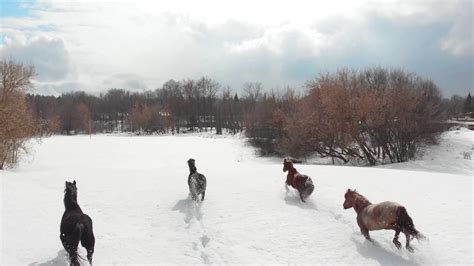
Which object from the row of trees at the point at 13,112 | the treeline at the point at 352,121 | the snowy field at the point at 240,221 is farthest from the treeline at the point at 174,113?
the snowy field at the point at 240,221

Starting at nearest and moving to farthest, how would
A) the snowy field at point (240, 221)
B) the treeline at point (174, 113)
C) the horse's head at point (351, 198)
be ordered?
the snowy field at point (240, 221) < the horse's head at point (351, 198) < the treeline at point (174, 113)

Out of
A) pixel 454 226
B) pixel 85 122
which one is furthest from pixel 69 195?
pixel 85 122

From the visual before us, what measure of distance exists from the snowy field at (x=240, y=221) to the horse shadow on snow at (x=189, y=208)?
3 cm

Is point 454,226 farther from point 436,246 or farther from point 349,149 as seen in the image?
point 349,149

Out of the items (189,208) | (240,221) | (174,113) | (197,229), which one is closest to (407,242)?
(240,221)

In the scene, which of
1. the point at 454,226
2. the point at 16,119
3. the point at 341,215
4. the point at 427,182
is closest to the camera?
the point at 454,226

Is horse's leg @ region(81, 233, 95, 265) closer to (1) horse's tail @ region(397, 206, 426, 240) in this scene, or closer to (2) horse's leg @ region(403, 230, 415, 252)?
(1) horse's tail @ region(397, 206, 426, 240)

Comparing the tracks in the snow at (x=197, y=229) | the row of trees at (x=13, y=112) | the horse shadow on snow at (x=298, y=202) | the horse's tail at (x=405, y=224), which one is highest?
the row of trees at (x=13, y=112)

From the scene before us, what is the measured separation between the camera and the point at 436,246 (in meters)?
8.35

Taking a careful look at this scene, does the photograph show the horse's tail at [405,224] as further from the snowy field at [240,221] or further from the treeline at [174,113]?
the treeline at [174,113]

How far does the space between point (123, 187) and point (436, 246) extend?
10.9 meters

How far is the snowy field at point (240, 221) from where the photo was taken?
8.24 metres

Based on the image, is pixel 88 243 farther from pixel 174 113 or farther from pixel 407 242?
pixel 174 113

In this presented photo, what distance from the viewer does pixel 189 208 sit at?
11844mm
